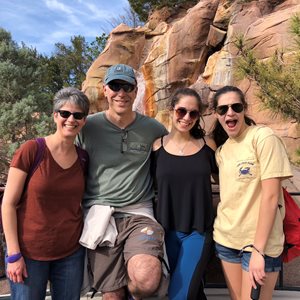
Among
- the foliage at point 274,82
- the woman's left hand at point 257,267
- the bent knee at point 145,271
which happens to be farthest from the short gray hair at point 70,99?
the foliage at point 274,82

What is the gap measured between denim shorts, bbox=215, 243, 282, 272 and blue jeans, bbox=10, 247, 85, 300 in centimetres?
92

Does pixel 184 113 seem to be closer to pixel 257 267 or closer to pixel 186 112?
pixel 186 112

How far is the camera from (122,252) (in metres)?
2.46

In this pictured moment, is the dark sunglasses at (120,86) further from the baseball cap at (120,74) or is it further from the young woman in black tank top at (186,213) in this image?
the young woman in black tank top at (186,213)

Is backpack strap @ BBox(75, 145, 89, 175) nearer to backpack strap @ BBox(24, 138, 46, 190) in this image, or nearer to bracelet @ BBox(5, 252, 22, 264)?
backpack strap @ BBox(24, 138, 46, 190)

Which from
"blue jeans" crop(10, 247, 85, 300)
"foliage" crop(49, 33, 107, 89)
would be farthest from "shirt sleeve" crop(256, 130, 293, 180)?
"foliage" crop(49, 33, 107, 89)

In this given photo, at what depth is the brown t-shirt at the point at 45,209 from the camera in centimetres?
224

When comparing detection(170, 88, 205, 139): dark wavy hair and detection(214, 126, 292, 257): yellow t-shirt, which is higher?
detection(170, 88, 205, 139): dark wavy hair

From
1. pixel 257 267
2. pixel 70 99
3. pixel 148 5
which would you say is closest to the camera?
pixel 257 267

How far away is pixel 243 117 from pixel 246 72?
133 inches

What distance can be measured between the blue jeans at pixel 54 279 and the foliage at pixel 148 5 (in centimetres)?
2259

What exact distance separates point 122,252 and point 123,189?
1.37 feet

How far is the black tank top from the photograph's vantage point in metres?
2.50

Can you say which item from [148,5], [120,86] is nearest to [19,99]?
[148,5]
